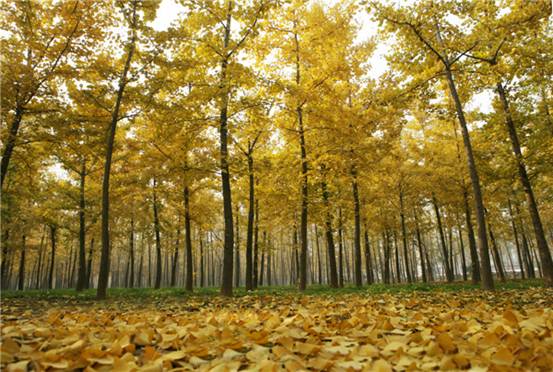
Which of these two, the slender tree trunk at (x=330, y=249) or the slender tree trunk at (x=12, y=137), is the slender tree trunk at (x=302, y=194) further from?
the slender tree trunk at (x=12, y=137)

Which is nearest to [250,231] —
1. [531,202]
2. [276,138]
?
[276,138]

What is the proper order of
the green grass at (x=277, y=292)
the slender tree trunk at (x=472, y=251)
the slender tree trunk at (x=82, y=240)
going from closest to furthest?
the green grass at (x=277, y=292)
the slender tree trunk at (x=472, y=251)
the slender tree trunk at (x=82, y=240)

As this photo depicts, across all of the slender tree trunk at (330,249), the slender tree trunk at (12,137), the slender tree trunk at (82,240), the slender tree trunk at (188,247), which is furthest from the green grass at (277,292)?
the slender tree trunk at (12,137)

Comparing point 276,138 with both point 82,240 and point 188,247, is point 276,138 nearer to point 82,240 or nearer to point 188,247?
point 188,247

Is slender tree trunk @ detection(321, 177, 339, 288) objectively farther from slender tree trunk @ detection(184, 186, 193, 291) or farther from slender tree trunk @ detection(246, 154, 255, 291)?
slender tree trunk @ detection(184, 186, 193, 291)

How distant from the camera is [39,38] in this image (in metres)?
8.48

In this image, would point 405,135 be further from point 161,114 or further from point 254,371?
point 254,371

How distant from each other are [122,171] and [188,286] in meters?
6.40

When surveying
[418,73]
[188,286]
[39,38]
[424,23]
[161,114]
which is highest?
[39,38]

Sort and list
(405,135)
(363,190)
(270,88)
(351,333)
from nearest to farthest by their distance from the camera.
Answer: (351,333)
(270,88)
(363,190)
(405,135)

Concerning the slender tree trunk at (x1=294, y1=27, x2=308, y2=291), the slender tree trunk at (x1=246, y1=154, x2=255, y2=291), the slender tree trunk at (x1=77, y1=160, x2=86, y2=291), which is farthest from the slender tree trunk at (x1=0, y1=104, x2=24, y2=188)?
the slender tree trunk at (x1=294, y1=27, x2=308, y2=291)

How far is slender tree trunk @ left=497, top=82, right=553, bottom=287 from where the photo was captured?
9.42 metres

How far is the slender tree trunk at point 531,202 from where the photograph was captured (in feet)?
30.9

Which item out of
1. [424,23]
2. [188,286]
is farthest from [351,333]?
[188,286]
